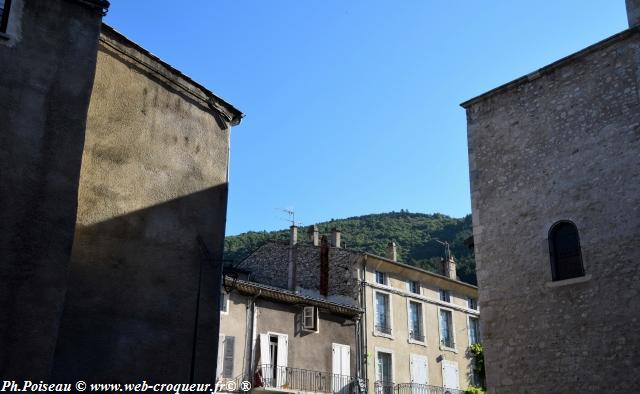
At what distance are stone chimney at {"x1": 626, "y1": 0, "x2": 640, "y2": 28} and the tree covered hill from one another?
2721cm

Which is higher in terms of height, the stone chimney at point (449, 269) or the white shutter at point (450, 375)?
the stone chimney at point (449, 269)

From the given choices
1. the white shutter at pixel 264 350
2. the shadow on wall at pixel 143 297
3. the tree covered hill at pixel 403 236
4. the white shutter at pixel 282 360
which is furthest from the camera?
the tree covered hill at pixel 403 236

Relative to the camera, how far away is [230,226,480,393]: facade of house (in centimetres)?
2458

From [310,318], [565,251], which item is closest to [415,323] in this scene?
[310,318]

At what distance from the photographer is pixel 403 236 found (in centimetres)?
5759

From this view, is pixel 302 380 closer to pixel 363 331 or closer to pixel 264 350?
pixel 264 350

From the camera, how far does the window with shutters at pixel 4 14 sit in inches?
268

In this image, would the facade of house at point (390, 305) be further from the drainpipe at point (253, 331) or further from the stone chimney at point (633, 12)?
the stone chimney at point (633, 12)

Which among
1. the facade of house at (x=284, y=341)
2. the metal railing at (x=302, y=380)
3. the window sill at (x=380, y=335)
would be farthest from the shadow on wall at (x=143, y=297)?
the window sill at (x=380, y=335)

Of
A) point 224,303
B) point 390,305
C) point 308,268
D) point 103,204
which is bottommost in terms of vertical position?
point 103,204

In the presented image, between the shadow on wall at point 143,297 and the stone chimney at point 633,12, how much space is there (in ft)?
31.2

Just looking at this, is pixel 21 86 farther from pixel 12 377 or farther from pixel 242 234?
pixel 242 234

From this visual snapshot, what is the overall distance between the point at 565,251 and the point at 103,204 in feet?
29.8

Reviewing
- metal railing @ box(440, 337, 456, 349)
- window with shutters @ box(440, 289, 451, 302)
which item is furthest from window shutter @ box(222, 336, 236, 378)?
window with shutters @ box(440, 289, 451, 302)
